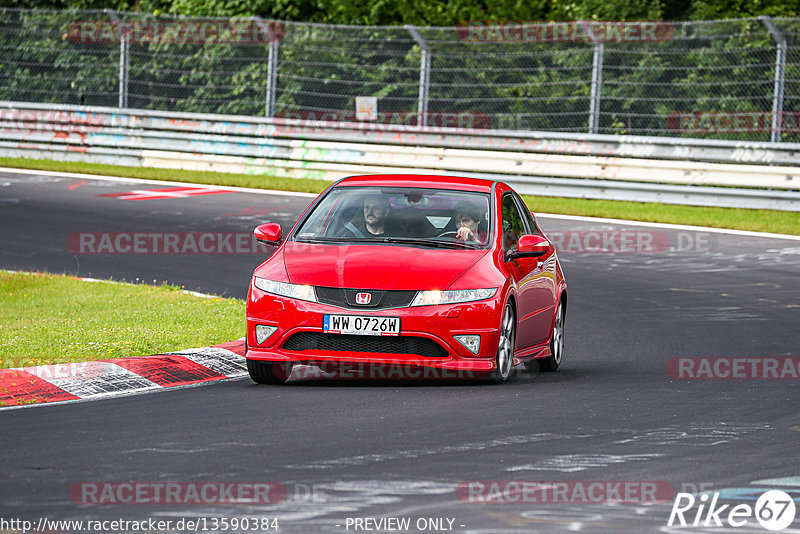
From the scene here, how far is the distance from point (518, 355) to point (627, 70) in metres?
13.4

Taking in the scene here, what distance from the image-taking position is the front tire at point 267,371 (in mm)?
9266

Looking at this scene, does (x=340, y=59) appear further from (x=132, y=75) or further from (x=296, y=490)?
(x=296, y=490)

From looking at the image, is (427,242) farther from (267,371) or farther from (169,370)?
(169,370)

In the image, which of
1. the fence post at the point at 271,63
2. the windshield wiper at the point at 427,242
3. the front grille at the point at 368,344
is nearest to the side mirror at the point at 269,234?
the windshield wiper at the point at 427,242

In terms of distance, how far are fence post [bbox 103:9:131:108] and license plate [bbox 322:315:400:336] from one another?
18598 mm

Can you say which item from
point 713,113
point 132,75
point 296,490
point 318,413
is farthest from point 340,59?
point 296,490

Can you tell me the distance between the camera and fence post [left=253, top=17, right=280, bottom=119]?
25.1m

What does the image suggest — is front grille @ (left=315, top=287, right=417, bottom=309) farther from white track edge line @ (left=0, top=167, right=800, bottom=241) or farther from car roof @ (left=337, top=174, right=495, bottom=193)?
white track edge line @ (left=0, top=167, right=800, bottom=241)

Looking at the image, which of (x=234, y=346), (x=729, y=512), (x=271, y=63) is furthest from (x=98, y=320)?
(x=271, y=63)

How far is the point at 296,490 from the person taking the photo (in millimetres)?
6066

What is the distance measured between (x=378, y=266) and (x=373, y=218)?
1.02m

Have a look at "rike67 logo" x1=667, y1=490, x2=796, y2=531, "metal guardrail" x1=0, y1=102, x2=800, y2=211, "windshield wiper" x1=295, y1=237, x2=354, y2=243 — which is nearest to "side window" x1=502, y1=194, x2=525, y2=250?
"windshield wiper" x1=295, y1=237, x2=354, y2=243

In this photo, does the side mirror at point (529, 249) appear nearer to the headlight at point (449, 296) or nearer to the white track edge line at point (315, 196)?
the headlight at point (449, 296)

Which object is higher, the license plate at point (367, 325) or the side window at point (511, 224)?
the side window at point (511, 224)
